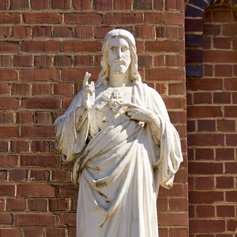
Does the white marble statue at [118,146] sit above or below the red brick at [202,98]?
below

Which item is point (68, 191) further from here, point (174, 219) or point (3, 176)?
point (174, 219)

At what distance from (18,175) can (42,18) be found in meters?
1.13

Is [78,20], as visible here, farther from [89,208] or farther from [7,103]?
[89,208]

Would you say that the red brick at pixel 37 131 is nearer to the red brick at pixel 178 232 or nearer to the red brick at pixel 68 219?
the red brick at pixel 68 219

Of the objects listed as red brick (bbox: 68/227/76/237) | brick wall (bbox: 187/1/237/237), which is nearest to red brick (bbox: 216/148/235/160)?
brick wall (bbox: 187/1/237/237)

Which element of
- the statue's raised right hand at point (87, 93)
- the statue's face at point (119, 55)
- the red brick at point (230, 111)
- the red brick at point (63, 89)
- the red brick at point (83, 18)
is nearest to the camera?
the statue's raised right hand at point (87, 93)

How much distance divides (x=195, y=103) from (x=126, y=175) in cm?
123

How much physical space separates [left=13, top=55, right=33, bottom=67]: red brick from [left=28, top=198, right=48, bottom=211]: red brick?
956 mm

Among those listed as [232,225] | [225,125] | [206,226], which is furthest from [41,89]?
[232,225]

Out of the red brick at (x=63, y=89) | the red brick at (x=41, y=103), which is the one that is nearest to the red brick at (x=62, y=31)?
the red brick at (x=63, y=89)

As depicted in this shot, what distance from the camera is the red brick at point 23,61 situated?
8023 millimetres

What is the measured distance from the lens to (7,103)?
797 cm

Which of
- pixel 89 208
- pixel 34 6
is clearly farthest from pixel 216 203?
pixel 34 6

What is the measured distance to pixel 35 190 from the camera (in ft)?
25.7
